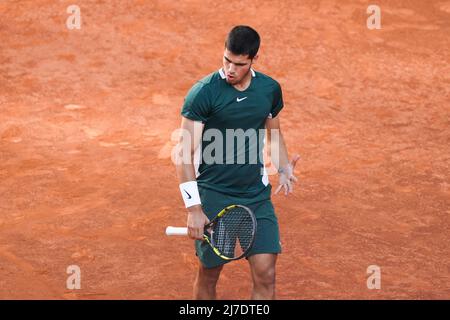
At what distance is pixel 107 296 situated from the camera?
681 centimetres

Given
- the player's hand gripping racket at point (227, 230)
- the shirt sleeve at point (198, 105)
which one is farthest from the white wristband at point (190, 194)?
the shirt sleeve at point (198, 105)

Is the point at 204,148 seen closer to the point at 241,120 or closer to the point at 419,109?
the point at 241,120

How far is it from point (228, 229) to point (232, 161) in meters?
0.44

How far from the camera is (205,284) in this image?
5941 millimetres

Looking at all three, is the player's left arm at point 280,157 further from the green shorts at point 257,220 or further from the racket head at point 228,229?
the racket head at point 228,229

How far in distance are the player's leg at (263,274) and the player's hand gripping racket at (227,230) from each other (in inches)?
4.4

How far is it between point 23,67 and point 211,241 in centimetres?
724

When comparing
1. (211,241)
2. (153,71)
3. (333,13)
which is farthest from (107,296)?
(333,13)

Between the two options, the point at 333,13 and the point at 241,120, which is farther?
the point at 333,13

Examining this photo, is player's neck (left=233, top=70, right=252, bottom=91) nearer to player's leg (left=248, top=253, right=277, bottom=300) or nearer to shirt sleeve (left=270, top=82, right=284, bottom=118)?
shirt sleeve (left=270, top=82, right=284, bottom=118)

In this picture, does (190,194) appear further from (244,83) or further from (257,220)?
(244,83)

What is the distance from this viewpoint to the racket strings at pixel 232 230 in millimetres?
5645

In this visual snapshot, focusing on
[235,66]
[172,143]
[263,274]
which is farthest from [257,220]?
[172,143]

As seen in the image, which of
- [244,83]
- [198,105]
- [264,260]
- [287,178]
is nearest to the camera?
[198,105]
